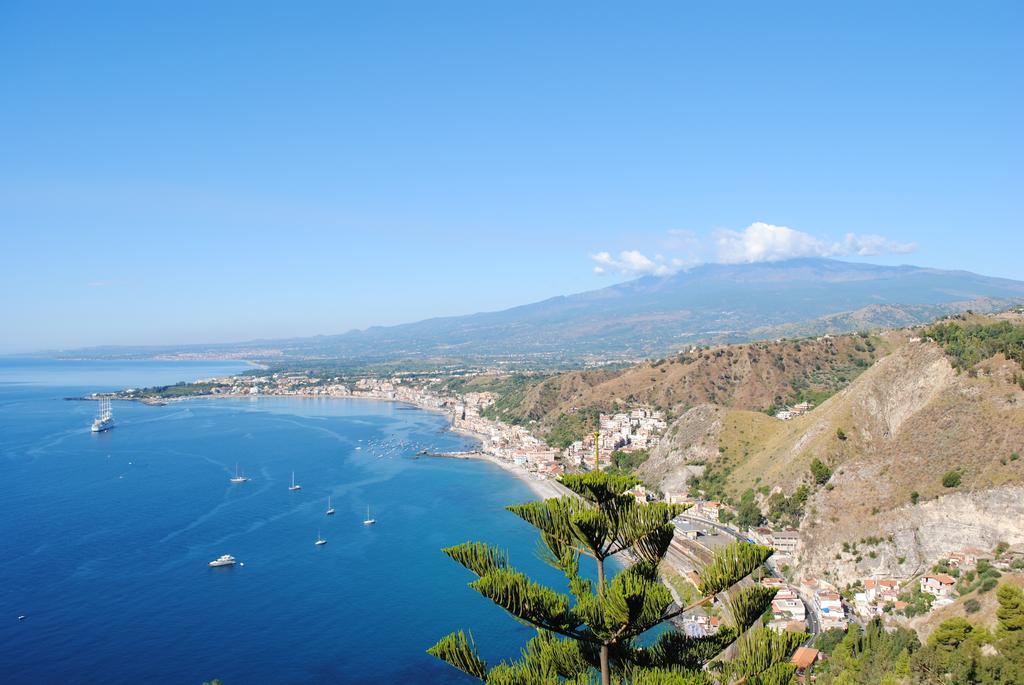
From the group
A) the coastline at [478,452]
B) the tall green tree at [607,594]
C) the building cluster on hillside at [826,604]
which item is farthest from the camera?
the coastline at [478,452]

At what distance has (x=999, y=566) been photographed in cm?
2669

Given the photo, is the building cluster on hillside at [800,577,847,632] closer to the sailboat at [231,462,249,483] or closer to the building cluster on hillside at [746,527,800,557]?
the building cluster on hillside at [746,527,800,557]

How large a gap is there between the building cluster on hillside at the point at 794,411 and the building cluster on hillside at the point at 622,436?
32.0ft

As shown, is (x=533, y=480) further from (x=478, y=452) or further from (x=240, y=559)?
(x=240, y=559)

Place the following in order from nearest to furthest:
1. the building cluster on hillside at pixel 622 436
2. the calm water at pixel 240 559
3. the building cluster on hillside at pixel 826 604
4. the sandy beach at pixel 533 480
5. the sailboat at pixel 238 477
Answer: the calm water at pixel 240 559 → the building cluster on hillside at pixel 826 604 → the sandy beach at pixel 533 480 → the sailboat at pixel 238 477 → the building cluster on hillside at pixel 622 436

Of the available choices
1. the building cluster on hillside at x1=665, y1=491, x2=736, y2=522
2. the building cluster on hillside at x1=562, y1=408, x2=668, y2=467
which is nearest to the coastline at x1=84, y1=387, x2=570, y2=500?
the building cluster on hillside at x1=562, y1=408, x2=668, y2=467

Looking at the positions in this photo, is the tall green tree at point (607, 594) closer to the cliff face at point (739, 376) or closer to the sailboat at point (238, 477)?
the sailboat at point (238, 477)

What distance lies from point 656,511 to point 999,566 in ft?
87.4

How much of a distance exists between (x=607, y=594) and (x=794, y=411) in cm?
5459

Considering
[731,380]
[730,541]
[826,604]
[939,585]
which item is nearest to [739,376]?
[731,380]

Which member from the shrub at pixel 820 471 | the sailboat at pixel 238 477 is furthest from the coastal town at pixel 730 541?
the sailboat at pixel 238 477

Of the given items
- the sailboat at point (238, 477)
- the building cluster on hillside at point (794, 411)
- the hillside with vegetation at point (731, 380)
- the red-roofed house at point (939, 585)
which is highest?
the hillside with vegetation at point (731, 380)

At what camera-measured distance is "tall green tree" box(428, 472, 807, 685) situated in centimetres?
669

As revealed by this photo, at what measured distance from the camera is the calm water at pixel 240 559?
26.5m
